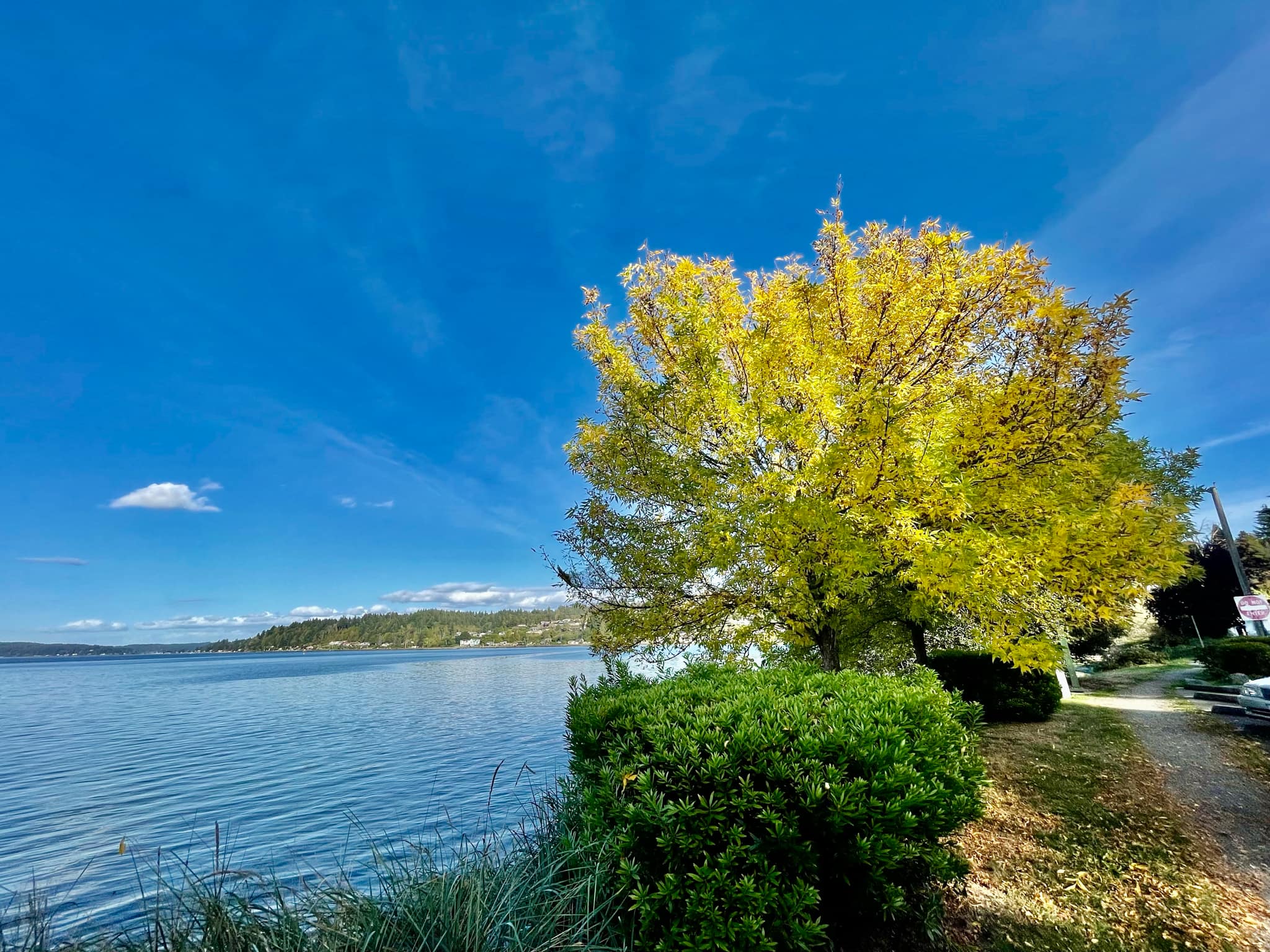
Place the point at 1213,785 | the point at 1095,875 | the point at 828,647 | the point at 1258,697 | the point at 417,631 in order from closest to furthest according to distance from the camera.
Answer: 1. the point at 1095,875
2. the point at 1213,785
3. the point at 828,647
4. the point at 1258,697
5. the point at 417,631

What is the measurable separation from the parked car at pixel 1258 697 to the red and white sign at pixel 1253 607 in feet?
29.7

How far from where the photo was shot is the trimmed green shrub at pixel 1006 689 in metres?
12.2

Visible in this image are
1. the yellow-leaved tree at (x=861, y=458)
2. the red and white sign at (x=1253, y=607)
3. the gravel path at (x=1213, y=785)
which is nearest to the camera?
the gravel path at (x=1213, y=785)

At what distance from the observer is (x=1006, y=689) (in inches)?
481

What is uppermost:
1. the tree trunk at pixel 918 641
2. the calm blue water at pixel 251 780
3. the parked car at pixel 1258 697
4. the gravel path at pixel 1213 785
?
the tree trunk at pixel 918 641

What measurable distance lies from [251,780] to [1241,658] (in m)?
28.4

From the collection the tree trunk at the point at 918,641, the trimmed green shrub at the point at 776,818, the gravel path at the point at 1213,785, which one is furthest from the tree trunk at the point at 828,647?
the trimmed green shrub at the point at 776,818

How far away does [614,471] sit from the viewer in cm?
920

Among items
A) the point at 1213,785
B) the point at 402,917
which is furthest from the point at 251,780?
the point at 1213,785

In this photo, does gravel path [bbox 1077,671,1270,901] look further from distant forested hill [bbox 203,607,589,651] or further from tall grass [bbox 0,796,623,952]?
distant forested hill [bbox 203,607,589,651]

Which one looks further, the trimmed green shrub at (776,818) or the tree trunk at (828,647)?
the tree trunk at (828,647)

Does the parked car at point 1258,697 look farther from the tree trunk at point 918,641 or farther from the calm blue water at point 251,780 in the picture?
the calm blue water at point 251,780

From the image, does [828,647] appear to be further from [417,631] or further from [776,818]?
[417,631]

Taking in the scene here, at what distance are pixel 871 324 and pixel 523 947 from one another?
8.80m
